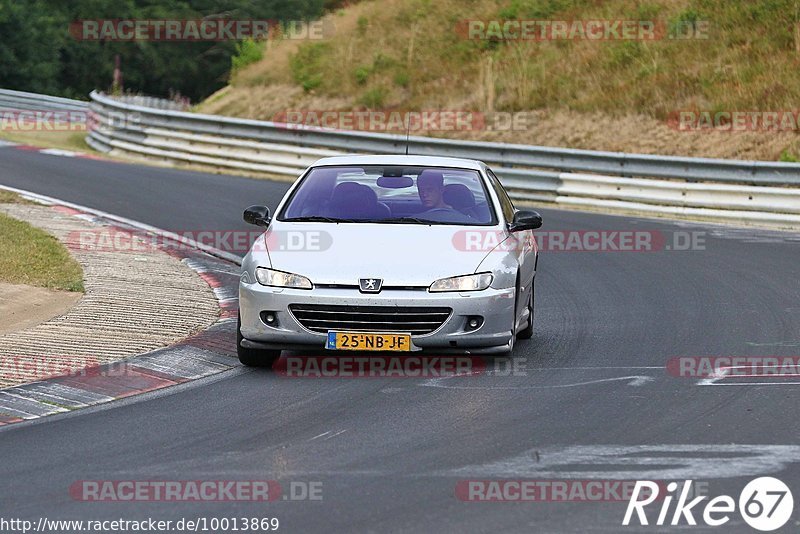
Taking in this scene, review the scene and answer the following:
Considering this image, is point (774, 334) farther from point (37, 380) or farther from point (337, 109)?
point (337, 109)

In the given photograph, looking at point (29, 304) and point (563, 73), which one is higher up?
point (563, 73)

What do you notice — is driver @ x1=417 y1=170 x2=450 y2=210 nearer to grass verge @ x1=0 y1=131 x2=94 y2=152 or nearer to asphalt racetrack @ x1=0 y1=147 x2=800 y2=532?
asphalt racetrack @ x1=0 y1=147 x2=800 y2=532

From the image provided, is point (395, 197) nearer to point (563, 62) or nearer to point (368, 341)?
point (368, 341)

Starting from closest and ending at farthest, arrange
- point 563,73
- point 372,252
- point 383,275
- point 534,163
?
1. point 383,275
2. point 372,252
3. point 534,163
4. point 563,73

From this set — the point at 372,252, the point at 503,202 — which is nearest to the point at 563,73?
the point at 503,202

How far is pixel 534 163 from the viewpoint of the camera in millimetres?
23859

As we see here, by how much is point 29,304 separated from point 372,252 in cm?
373

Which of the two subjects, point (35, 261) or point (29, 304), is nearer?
point (29, 304)

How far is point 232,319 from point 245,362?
1885mm

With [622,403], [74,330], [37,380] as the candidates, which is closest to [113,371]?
[37,380]

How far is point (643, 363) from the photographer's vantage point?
34.0ft

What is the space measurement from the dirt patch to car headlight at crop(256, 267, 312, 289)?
231cm

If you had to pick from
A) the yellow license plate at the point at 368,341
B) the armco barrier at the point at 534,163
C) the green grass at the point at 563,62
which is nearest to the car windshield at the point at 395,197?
the yellow license plate at the point at 368,341

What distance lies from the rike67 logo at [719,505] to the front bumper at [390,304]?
3.08 metres
